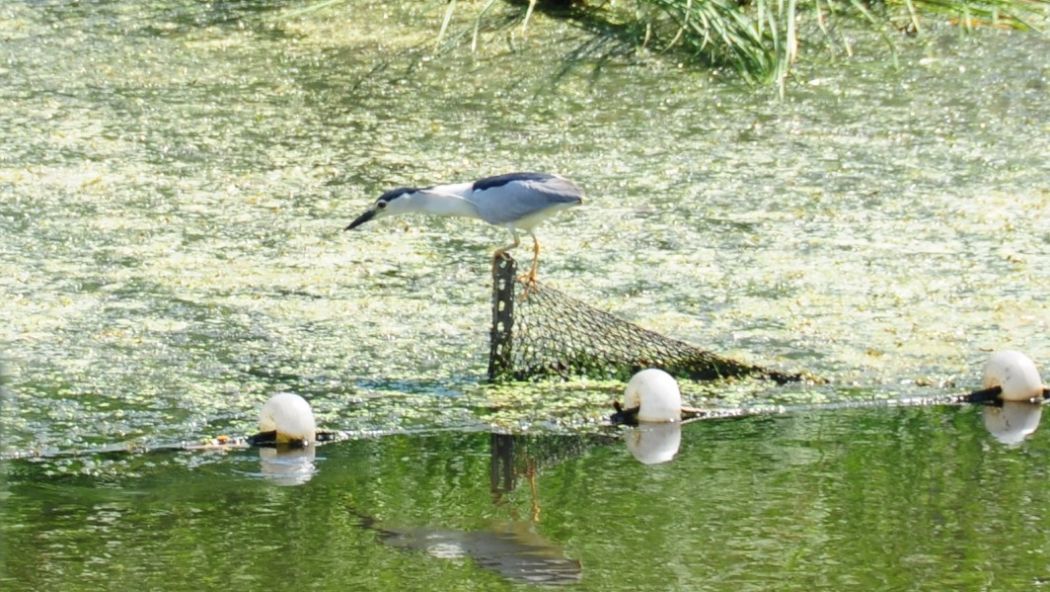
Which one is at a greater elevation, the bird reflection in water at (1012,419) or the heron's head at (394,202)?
the heron's head at (394,202)

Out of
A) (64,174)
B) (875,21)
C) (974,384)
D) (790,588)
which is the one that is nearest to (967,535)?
(790,588)

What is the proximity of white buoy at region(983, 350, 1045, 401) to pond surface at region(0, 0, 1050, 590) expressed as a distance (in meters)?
0.14

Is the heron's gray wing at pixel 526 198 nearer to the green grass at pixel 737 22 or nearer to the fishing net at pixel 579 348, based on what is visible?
the fishing net at pixel 579 348

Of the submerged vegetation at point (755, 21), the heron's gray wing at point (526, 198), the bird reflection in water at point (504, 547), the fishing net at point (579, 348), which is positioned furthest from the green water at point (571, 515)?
the submerged vegetation at point (755, 21)

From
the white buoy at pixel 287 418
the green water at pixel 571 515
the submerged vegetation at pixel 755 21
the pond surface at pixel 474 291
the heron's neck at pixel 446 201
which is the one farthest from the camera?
the submerged vegetation at pixel 755 21

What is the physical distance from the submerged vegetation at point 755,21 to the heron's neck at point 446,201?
81.6 inches

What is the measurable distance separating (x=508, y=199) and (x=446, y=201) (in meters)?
0.21

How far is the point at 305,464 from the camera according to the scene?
4293 mm

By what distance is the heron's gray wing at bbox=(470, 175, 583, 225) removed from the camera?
5.00 meters

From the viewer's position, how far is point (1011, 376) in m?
4.74

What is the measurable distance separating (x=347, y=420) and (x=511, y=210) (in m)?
0.77

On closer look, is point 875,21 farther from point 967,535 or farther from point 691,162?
point 967,535

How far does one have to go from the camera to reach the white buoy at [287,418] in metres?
4.32

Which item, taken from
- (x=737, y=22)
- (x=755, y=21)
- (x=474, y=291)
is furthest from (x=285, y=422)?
(x=755, y=21)
